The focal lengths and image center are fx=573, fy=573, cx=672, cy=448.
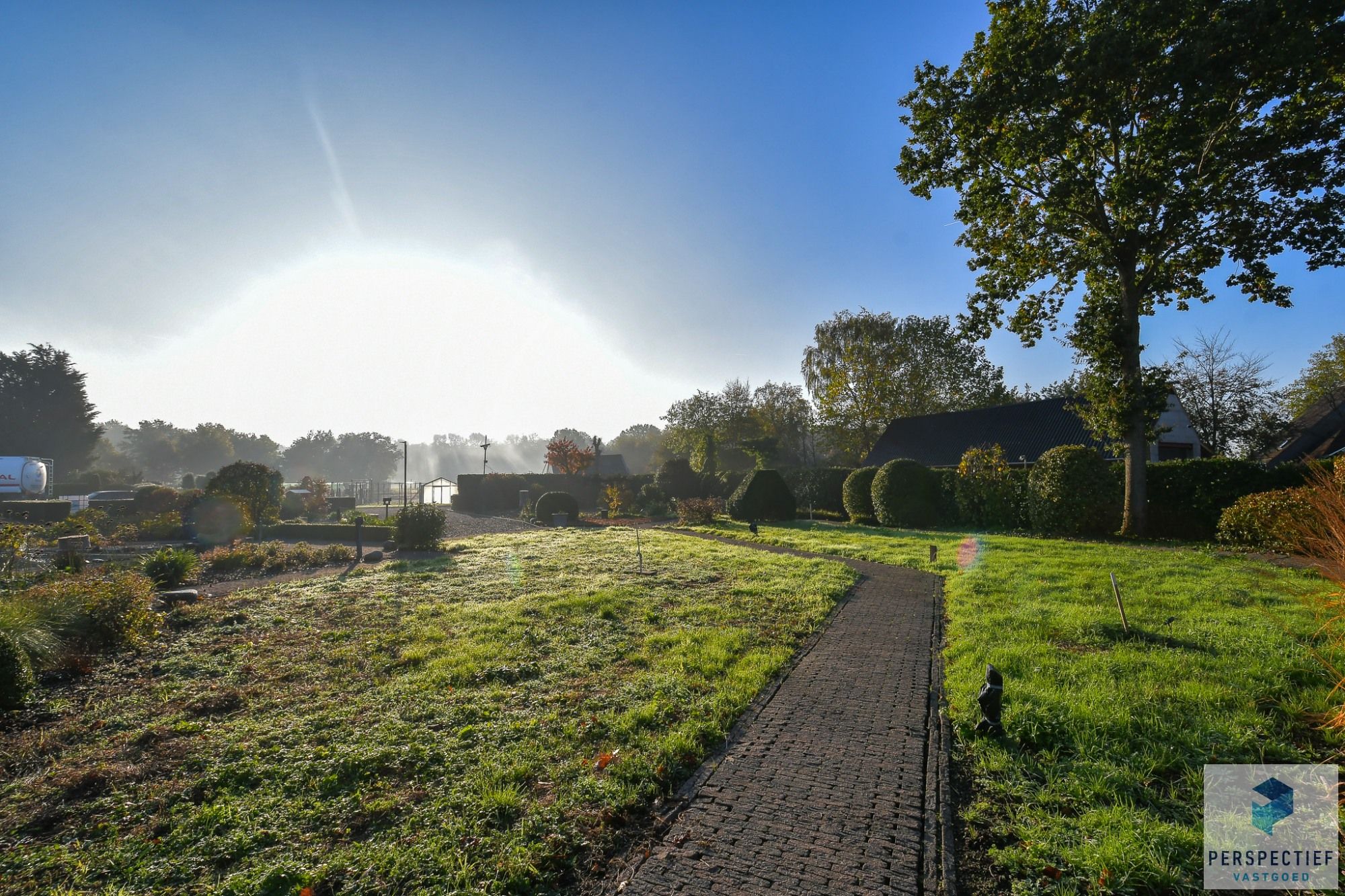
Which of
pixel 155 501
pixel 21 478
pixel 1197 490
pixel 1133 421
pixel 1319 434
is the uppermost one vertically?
pixel 1319 434

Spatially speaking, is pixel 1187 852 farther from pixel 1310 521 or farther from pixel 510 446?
pixel 510 446

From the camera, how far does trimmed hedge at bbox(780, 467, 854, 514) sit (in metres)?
24.0

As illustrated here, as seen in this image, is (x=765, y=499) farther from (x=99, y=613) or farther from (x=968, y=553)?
(x=99, y=613)

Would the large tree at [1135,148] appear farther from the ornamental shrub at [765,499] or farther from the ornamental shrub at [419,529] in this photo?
the ornamental shrub at [419,529]

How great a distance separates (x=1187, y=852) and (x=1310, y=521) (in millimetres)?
3201

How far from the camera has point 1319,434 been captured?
24156 mm

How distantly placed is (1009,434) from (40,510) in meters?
40.7

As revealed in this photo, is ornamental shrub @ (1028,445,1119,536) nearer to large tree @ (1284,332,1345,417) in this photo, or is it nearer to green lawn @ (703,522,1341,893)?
green lawn @ (703,522,1341,893)

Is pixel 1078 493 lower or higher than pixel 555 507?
higher

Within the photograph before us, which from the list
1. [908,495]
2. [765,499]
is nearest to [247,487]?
[765,499]

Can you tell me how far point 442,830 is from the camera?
307cm

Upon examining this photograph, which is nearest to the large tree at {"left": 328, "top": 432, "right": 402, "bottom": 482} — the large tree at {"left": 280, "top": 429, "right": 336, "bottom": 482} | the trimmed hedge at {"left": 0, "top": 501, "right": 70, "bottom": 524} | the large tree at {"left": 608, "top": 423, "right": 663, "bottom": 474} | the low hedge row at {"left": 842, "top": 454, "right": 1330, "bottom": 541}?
the large tree at {"left": 280, "top": 429, "right": 336, "bottom": 482}

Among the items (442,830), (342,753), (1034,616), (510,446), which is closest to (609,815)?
(442,830)

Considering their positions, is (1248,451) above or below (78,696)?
above
